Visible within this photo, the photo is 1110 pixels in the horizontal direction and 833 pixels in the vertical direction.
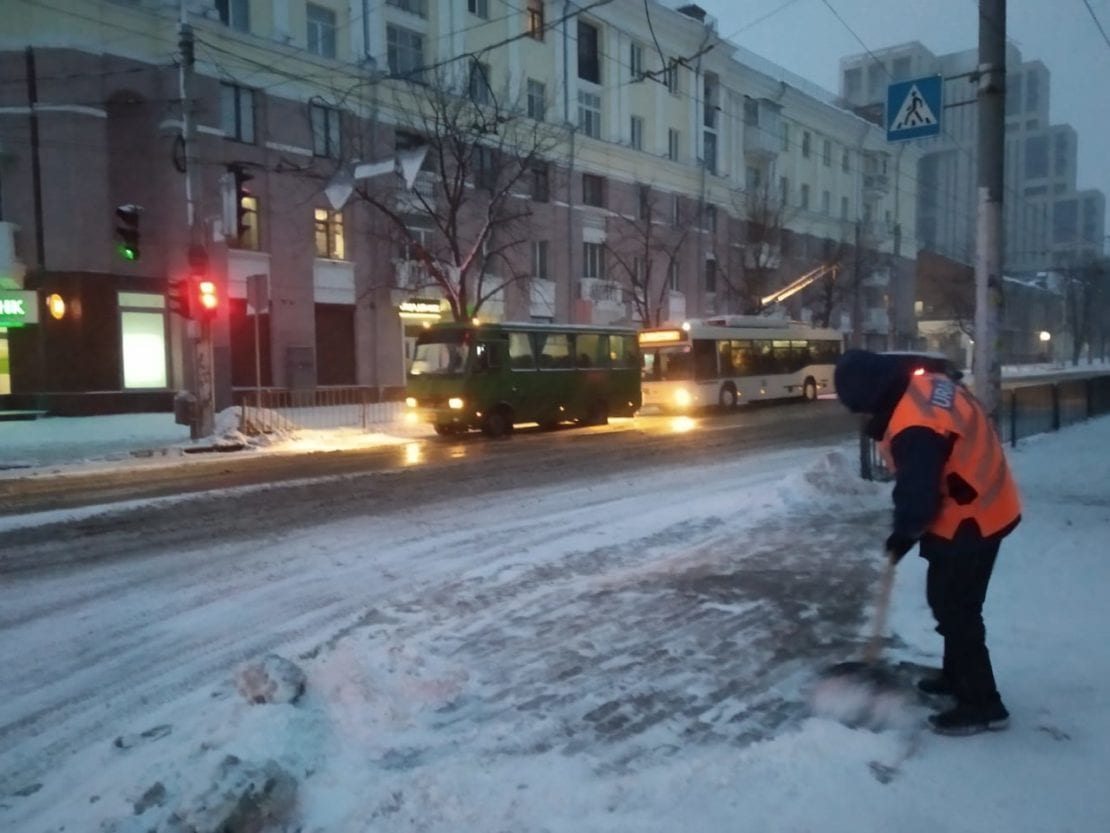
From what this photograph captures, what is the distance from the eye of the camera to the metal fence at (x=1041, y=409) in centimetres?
1143

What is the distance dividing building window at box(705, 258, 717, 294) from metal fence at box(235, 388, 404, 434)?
89.5ft

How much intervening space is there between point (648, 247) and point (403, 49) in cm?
1371

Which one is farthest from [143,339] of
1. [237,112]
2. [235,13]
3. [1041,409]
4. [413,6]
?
[1041,409]

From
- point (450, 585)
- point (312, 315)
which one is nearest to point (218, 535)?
point (450, 585)

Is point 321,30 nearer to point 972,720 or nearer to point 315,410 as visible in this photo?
point 315,410

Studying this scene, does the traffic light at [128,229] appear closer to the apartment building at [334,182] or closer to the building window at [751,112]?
the apartment building at [334,182]

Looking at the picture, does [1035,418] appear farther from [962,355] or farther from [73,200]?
[962,355]

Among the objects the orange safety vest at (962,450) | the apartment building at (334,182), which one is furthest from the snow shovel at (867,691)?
the apartment building at (334,182)

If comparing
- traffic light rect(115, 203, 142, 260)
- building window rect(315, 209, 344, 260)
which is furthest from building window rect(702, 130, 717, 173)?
traffic light rect(115, 203, 142, 260)

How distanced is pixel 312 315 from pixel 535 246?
38.4ft

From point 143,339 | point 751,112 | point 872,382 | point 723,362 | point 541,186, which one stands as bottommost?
point 872,382

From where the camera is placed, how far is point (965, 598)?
155 inches

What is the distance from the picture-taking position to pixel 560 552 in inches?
309

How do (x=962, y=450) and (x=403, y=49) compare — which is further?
(x=403, y=49)
